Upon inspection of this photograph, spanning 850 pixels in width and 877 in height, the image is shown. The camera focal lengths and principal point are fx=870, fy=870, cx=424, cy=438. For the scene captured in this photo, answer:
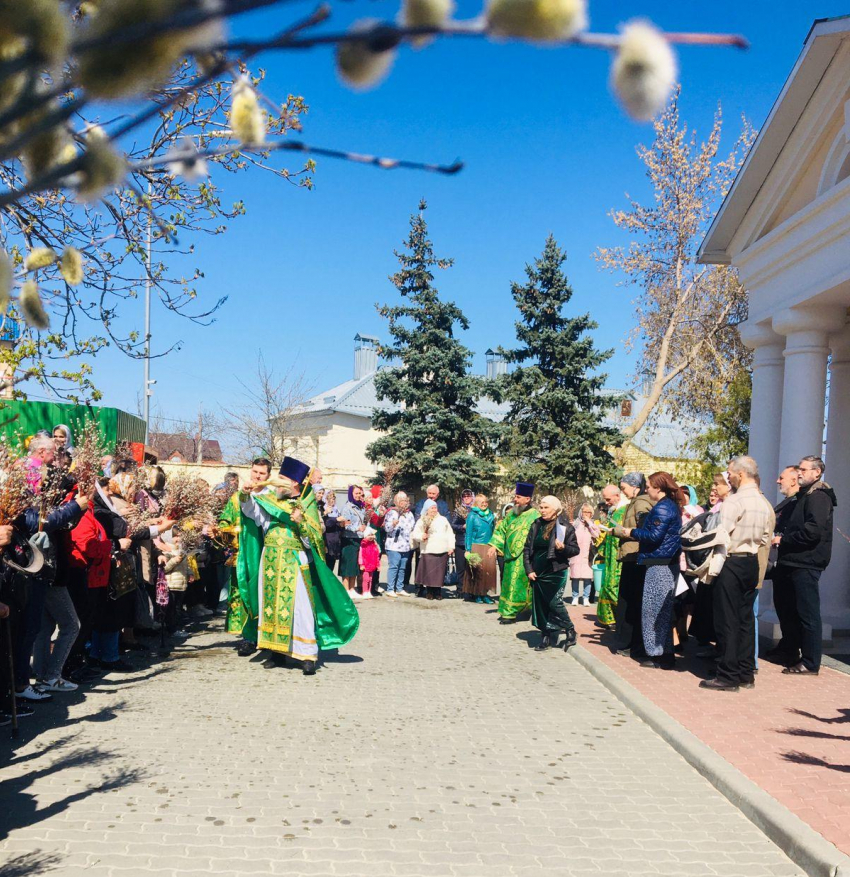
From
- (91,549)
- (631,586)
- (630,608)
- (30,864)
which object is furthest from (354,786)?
(630,608)

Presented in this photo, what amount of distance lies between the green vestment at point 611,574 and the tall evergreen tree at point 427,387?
20.7 m

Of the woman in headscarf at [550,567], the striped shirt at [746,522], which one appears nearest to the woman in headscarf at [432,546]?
the woman in headscarf at [550,567]

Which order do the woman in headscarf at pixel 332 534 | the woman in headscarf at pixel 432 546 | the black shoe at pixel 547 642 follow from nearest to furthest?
the black shoe at pixel 547 642, the woman in headscarf at pixel 332 534, the woman in headscarf at pixel 432 546

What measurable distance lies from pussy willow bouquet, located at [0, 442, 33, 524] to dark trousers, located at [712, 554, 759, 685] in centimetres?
588

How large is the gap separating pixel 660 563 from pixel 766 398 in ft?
15.2

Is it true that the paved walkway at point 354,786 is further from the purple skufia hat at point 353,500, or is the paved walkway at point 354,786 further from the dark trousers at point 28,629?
the purple skufia hat at point 353,500

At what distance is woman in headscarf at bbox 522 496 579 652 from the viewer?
10258mm

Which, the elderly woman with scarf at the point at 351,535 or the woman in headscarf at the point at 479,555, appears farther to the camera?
the woman in headscarf at the point at 479,555

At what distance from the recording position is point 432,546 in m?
15.9

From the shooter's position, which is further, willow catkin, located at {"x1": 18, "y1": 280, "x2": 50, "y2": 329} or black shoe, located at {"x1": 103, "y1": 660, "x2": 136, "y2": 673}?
black shoe, located at {"x1": 103, "y1": 660, "x2": 136, "y2": 673}

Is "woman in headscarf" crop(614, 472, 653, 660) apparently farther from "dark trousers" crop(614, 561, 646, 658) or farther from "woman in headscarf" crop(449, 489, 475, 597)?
"woman in headscarf" crop(449, 489, 475, 597)

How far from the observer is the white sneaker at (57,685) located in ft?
23.5

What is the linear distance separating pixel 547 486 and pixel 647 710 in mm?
24405

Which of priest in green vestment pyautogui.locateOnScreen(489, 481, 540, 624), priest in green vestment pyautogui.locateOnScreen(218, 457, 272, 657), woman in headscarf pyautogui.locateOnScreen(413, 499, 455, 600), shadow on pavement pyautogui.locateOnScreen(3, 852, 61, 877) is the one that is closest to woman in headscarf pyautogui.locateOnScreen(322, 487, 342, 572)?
woman in headscarf pyautogui.locateOnScreen(413, 499, 455, 600)
